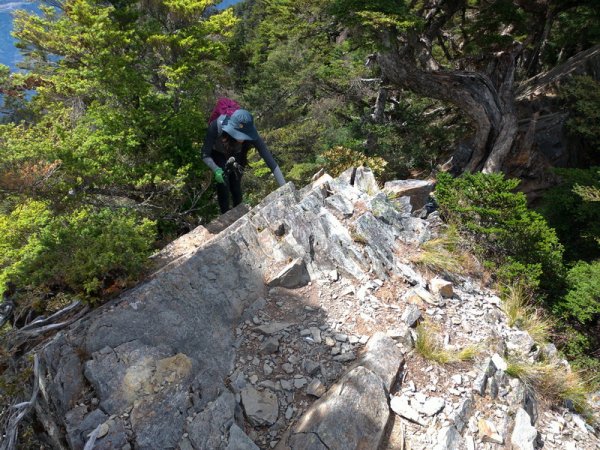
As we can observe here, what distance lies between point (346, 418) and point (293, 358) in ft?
2.69

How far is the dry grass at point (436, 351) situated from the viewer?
3.81 meters

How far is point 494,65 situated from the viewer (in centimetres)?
1129

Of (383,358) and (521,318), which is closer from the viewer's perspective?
(383,358)

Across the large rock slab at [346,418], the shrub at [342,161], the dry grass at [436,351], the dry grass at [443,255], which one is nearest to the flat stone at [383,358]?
the large rock slab at [346,418]

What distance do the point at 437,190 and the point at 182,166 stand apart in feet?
18.2

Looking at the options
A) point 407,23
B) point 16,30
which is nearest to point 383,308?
point 407,23

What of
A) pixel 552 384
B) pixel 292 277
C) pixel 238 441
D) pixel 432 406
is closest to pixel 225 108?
pixel 292 277

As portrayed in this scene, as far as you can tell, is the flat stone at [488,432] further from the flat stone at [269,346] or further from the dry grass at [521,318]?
the flat stone at [269,346]

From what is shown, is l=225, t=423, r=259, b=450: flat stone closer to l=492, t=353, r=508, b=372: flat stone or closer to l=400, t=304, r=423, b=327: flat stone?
l=400, t=304, r=423, b=327: flat stone

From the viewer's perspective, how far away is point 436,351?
389cm

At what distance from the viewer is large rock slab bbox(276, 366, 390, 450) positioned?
2.90 m

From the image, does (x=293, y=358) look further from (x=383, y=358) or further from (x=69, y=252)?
(x=69, y=252)

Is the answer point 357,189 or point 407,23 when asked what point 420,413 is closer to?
point 357,189

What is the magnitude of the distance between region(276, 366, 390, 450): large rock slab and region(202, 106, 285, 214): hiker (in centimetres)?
314
